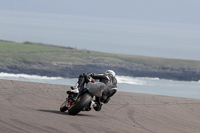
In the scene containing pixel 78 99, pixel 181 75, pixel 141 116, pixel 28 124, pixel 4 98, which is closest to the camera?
pixel 28 124

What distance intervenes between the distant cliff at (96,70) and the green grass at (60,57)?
227cm

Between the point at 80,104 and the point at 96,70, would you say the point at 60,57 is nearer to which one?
the point at 96,70

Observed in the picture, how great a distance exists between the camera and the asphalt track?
10.1 meters

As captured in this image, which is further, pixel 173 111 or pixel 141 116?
pixel 173 111

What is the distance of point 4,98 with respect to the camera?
52.4 ft

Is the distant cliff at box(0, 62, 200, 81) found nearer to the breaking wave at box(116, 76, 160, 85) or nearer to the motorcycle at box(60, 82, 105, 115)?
the breaking wave at box(116, 76, 160, 85)

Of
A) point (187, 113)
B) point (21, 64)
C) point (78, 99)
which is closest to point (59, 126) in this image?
point (78, 99)

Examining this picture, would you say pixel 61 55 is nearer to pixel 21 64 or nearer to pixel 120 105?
pixel 21 64

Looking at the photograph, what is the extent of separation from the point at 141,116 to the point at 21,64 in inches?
4689

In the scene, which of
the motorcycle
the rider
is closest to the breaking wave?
the rider

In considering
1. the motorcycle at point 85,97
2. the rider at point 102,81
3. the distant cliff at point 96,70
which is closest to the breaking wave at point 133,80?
the distant cliff at point 96,70

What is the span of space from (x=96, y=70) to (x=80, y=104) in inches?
5052

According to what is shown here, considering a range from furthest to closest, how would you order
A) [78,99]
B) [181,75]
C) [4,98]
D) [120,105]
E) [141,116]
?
[181,75]
[120,105]
[4,98]
[141,116]
[78,99]

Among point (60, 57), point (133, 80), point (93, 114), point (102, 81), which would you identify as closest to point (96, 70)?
point (60, 57)
